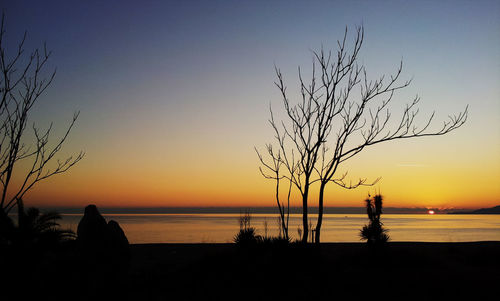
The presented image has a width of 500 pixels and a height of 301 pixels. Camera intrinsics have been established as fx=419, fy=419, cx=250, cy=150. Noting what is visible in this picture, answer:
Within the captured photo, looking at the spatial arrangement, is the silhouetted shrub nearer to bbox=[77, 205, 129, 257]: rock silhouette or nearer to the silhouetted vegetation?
bbox=[77, 205, 129, 257]: rock silhouette

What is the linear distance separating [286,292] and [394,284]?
3127 millimetres

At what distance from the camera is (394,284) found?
11.3 metres

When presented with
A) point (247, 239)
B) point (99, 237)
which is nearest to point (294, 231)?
point (247, 239)

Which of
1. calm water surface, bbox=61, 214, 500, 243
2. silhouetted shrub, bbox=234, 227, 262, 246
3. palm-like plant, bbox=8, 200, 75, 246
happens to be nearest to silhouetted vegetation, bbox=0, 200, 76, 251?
palm-like plant, bbox=8, 200, 75, 246

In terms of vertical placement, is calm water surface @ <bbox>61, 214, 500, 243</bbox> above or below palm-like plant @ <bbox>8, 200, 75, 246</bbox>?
below

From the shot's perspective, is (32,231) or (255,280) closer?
(32,231)

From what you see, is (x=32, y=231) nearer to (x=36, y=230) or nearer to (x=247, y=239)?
(x=36, y=230)

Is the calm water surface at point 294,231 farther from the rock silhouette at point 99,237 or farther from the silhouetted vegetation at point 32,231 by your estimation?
the silhouetted vegetation at point 32,231

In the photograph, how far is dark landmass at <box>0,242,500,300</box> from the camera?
32.6ft

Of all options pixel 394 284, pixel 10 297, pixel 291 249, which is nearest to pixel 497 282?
pixel 394 284

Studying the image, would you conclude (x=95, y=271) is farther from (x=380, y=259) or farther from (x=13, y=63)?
(x=380, y=259)

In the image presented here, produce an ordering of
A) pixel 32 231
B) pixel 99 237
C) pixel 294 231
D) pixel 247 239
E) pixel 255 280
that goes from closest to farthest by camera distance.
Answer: pixel 32 231
pixel 255 280
pixel 99 237
pixel 247 239
pixel 294 231

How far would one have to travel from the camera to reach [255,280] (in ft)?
37.0

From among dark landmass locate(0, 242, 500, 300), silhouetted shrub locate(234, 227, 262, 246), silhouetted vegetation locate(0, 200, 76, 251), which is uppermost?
silhouetted vegetation locate(0, 200, 76, 251)
